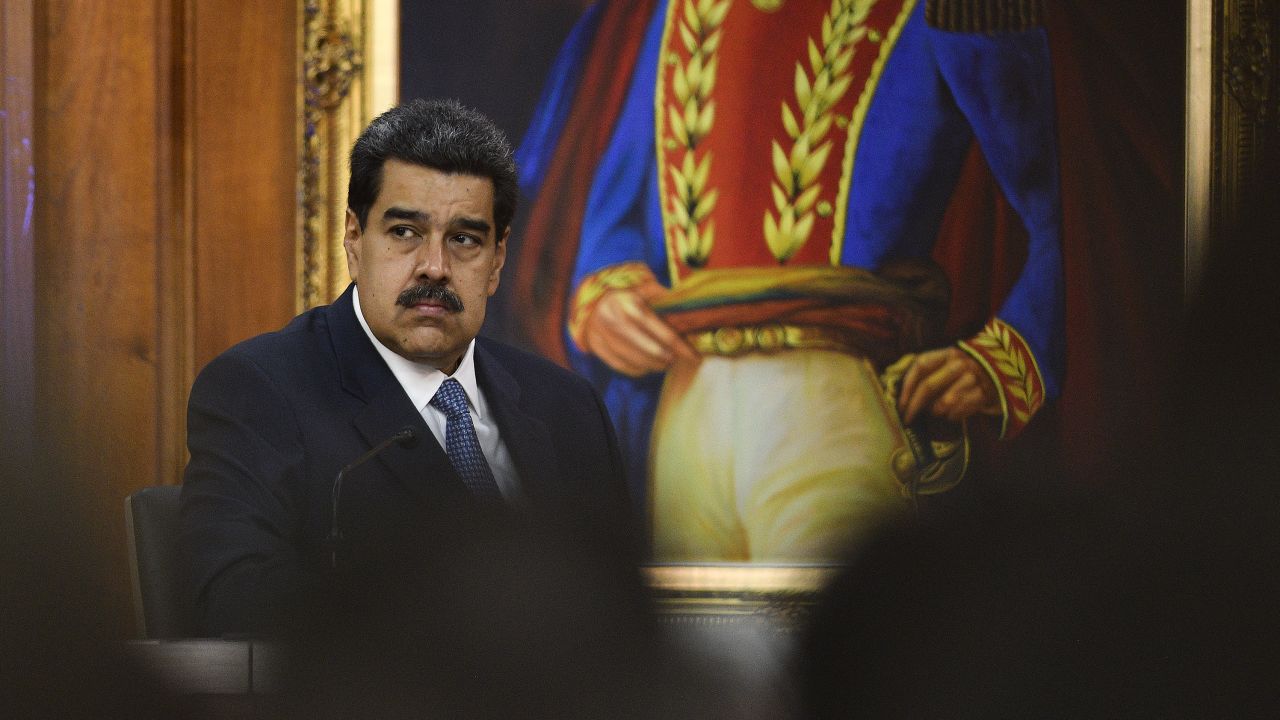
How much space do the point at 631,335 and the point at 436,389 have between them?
1.09 m

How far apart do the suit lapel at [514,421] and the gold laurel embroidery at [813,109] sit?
999mm

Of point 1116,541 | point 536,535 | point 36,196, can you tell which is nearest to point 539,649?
point 536,535

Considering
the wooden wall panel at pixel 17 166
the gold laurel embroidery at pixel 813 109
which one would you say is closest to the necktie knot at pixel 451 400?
the gold laurel embroidery at pixel 813 109

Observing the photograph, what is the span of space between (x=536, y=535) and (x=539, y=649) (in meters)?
0.03

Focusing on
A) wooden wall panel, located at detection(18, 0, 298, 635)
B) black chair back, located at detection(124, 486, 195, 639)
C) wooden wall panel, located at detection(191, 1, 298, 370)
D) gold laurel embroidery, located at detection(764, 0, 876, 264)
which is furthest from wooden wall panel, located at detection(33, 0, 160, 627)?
gold laurel embroidery, located at detection(764, 0, 876, 264)

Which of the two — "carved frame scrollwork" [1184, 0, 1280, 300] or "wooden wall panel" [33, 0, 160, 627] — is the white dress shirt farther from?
"carved frame scrollwork" [1184, 0, 1280, 300]

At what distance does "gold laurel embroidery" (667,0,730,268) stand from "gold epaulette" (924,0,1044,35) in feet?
1.60

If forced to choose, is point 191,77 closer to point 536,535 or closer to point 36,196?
point 36,196

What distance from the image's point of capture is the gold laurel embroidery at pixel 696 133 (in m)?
3.00

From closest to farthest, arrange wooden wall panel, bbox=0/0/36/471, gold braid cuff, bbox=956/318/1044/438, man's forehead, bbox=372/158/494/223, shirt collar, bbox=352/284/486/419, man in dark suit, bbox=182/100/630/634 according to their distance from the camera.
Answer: man in dark suit, bbox=182/100/630/634 < shirt collar, bbox=352/284/486/419 < man's forehead, bbox=372/158/494/223 < wooden wall panel, bbox=0/0/36/471 < gold braid cuff, bbox=956/318/1044/438

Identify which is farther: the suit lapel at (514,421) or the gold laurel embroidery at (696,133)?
the gold laurel embroidery at (696,133)

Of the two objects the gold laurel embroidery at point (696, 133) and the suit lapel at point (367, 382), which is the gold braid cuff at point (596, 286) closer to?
the gold laurel embroidery at point (696, 133)

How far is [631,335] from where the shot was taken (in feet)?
9.95

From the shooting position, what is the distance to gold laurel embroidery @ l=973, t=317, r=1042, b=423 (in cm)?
292
